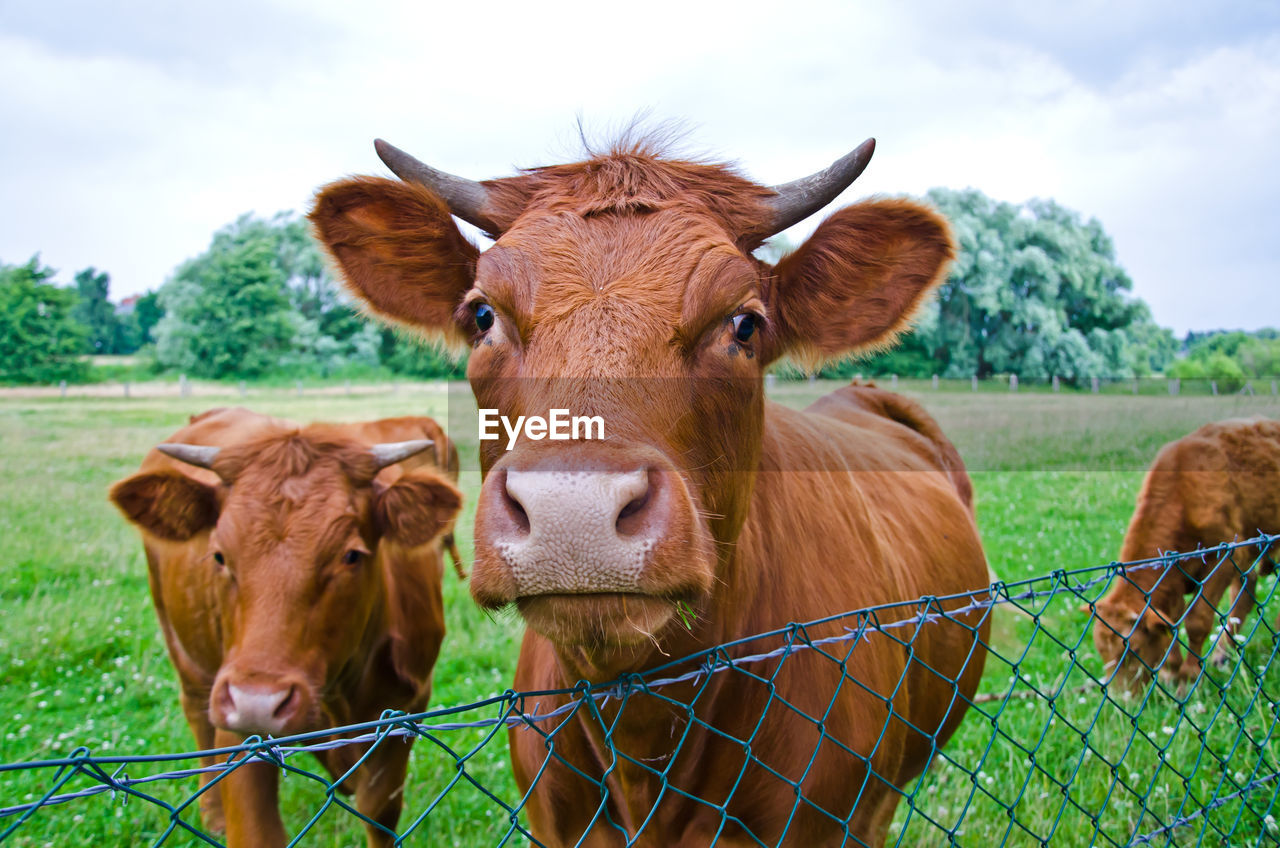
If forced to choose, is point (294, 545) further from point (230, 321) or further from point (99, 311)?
point (99, 311)

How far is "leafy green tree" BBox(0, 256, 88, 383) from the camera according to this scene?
35.0 meters

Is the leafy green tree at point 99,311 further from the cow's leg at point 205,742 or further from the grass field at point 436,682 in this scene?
the cow's leg at point 205,742

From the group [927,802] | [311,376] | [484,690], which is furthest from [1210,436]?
[311,376]

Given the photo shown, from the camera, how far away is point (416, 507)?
3855 mm

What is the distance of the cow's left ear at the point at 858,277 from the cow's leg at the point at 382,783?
8.98 feet

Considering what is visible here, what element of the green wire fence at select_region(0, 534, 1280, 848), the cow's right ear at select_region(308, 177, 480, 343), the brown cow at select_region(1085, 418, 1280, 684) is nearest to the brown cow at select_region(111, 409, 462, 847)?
the green wire fence at select_region(0, 534, 1280, 848)

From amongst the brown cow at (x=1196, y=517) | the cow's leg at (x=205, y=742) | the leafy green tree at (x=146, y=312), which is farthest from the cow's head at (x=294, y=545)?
the leafy green tree at (x=146, y=312)

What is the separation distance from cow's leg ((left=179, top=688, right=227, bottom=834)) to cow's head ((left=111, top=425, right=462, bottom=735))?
1.05 m

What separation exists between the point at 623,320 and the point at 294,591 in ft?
7.52

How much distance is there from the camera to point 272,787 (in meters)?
3.31

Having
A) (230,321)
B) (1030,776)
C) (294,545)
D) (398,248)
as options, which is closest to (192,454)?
(294,545)

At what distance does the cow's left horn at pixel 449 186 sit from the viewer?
8.21 feet

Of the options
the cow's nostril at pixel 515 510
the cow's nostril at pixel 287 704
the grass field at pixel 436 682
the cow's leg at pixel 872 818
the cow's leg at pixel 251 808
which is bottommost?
the grass field at pixel 436 682

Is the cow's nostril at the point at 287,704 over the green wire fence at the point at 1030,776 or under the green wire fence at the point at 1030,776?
over
